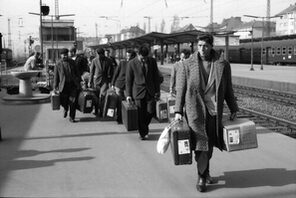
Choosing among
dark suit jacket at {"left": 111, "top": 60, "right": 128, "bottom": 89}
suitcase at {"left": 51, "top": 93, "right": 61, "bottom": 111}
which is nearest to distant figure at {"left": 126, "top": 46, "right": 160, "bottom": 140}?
dark suit jacket at {"left": 111, "top": 60, "right": 128, "bottom": 89}

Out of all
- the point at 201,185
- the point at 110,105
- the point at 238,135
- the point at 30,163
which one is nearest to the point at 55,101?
the point at 110,105

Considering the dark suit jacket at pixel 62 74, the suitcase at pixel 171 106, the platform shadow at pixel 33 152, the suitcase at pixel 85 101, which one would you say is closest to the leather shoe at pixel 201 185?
the platform shadow at pixel 33 152

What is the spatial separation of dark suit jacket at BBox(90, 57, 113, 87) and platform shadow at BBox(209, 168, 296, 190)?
16.1 ft

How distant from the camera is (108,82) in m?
9.70

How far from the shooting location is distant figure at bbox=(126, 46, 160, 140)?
700 cm

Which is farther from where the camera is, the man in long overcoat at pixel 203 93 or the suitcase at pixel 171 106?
the suitcase at pixel 171 106

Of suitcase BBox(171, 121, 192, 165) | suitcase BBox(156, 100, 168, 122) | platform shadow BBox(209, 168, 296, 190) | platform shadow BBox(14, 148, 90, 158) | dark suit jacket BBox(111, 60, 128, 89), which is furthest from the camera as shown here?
dark suit jacket BBox(111, 60, 128, 89)

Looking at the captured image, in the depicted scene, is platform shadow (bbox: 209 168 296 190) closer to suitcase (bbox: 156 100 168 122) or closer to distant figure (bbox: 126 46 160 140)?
distant figure (bbox: 126 46 160 140)

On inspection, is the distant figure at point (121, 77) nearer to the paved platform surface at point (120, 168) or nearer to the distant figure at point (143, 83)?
the paved platform surface at point (120, 168)

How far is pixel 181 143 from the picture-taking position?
14.5 feet

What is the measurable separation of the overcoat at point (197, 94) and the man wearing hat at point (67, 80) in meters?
5.08

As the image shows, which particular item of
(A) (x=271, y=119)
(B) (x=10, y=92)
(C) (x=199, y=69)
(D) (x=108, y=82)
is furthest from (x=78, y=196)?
(B) (x=10, y=92)

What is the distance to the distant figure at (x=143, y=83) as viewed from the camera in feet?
23.0

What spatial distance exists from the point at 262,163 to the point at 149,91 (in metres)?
2.20
